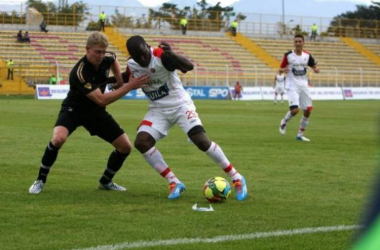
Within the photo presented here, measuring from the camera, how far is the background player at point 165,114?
808 cm

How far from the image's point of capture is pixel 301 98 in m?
19.1

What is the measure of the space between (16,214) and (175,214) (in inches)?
58.6

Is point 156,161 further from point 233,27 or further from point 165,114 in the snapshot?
point 233,27

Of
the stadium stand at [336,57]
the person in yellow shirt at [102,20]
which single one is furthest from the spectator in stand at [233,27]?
the person in yellow shirt at [102,20]

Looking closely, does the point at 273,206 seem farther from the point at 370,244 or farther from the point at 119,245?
the point at 370,244

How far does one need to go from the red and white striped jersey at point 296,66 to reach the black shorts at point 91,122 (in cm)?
1066

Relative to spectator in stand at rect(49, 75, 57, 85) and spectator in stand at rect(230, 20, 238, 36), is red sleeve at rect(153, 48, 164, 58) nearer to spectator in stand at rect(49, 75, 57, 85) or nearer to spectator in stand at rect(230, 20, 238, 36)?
spectator in stand at rect(49, 75, 57, 85)

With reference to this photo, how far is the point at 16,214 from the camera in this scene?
683 centimetres

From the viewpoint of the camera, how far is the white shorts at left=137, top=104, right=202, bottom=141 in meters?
8.20

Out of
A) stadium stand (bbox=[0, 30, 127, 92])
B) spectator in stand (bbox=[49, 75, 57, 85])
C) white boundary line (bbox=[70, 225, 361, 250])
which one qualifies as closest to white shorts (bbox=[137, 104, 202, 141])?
white boundary line (bbox=[70, 225, 361, 250])

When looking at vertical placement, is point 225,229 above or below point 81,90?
below

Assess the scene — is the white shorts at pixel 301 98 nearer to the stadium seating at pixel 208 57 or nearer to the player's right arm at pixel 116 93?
the player's right arm at pixel 116 93

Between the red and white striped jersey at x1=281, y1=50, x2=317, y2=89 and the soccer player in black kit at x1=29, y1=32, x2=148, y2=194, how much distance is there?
1061 cm

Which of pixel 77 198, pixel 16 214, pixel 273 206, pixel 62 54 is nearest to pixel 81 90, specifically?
pixel 77 198
